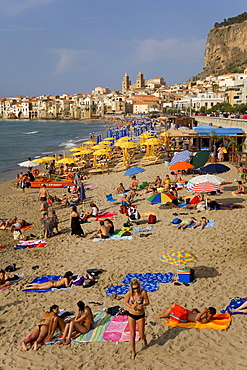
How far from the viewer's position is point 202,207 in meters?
10.2

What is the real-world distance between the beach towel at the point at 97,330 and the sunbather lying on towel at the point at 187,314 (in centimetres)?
75

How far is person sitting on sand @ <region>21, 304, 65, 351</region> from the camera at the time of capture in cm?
472

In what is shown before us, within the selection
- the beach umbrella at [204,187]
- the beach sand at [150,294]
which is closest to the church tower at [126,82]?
the beach sand at [150,294]

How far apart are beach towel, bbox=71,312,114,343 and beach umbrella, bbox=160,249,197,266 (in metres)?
1.97

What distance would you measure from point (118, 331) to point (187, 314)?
0.97 m

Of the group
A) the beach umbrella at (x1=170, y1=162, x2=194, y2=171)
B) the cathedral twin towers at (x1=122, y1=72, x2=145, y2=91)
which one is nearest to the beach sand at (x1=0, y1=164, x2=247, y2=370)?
the beach umbrella at (x1=170, y1=162, x2=194, y2=171)

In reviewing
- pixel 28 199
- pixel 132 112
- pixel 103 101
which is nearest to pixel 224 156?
pixel 28 199

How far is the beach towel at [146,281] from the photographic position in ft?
19.7

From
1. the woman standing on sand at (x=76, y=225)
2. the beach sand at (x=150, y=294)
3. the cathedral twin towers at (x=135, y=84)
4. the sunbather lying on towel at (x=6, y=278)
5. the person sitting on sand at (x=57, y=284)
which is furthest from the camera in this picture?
the cathedral twin towers at (x=135, y=84)

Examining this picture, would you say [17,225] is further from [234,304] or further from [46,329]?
[234,304]

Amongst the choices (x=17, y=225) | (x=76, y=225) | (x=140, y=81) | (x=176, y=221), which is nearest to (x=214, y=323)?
(x=176, y=221)

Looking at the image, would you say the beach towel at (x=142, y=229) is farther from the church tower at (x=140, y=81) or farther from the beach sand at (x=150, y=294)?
A: the church tower at (x=140, y=81)

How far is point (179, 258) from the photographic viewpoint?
22.3 feet

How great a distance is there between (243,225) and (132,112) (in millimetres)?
115030
